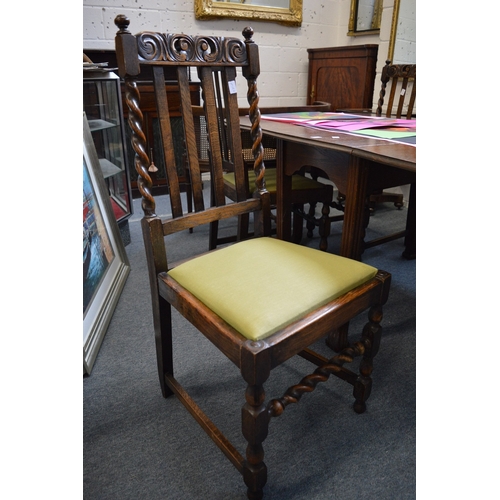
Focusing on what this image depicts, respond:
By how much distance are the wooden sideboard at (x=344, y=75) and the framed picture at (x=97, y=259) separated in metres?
2.35

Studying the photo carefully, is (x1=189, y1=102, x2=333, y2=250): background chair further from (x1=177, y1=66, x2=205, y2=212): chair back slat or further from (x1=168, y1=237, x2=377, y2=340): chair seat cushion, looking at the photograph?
(x1=168, y1=237, x2=377, y2=340): chair seat cushion

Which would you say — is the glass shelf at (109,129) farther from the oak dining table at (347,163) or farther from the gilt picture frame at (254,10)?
the gilt picture frame at (254,10)

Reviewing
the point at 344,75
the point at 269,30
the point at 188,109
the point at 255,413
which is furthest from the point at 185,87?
the point at 269,30

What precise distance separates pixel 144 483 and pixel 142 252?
148 centimetres

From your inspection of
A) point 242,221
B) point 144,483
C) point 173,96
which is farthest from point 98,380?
point 173,96

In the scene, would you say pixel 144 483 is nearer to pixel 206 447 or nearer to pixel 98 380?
pixel 206 447

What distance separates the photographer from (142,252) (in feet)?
7.69

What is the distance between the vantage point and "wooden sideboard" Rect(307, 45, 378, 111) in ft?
10.9

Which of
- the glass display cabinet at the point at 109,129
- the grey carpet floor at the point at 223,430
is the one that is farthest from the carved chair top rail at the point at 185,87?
the glass display cabinet at the point at 109,129

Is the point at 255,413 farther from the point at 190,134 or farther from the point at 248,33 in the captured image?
the point at 248,33

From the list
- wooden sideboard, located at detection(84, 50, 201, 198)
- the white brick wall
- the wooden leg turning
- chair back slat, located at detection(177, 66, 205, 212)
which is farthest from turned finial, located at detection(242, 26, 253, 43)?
the white brick wall

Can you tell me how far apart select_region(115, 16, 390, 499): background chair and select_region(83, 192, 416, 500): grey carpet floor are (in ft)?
0.29

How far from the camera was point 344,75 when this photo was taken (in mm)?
3514
